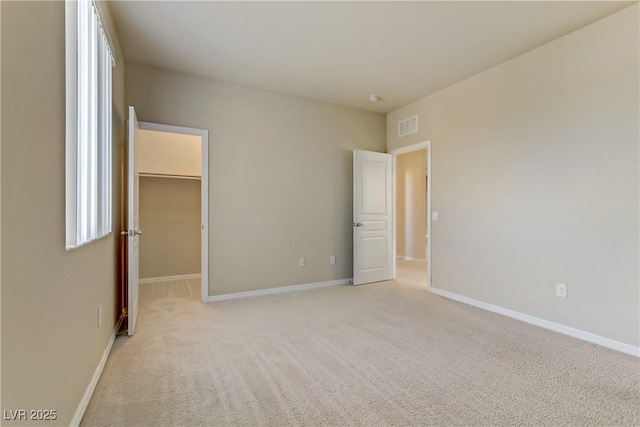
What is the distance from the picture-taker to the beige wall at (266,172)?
11.7ft

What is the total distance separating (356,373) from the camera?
2004 mm

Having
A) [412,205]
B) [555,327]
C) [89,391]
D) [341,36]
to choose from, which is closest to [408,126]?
[341,36]

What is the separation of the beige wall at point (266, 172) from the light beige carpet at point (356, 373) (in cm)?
96

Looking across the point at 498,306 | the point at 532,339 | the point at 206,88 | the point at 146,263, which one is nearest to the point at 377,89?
the point at 206,88

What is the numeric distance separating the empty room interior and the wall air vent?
0.05 meters

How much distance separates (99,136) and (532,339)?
143 inches

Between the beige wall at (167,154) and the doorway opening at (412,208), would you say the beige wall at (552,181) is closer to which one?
the doorway opening at (412,208)

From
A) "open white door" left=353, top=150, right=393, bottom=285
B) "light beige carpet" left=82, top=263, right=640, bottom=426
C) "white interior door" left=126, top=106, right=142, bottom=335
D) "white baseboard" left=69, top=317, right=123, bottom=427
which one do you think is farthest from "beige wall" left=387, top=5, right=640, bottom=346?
"white baseboard" left=69, top=317, right=123, bottom=427

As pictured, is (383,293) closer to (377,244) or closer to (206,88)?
(377,244)

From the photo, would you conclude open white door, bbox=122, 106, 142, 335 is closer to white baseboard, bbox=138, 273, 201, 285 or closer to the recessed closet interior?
the recessed closet interior

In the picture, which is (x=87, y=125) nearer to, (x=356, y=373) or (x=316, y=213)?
(x=356, y=373)

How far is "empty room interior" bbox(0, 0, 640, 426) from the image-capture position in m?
1.39

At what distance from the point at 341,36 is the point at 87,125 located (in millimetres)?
2134

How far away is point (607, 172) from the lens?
2.47 meters
